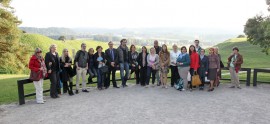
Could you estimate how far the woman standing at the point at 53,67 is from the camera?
406 inches

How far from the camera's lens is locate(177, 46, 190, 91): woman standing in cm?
1184

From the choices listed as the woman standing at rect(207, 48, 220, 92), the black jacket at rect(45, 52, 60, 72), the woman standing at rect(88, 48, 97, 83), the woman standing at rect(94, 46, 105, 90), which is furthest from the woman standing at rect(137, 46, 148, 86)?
the black jacket at rect(45, 52, 60, 72)

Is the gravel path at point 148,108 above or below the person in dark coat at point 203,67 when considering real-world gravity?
below

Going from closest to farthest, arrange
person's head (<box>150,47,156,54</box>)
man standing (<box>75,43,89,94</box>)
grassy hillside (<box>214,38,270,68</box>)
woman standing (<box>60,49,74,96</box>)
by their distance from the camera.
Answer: woman standing (<box>60,49,74,96</box>), man standing (<box>75,43,89,94</box>), person's head (<box>150,47,156,54</box>), grassy hillside (<box>214,38,270,68</box>)

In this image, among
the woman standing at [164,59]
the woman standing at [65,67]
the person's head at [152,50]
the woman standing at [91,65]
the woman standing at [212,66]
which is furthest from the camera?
the person's head at [152,50]

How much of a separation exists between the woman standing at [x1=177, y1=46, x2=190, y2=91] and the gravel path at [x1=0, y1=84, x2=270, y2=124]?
0.84m

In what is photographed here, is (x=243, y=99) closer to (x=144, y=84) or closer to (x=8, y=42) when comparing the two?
(x=144, y=84)

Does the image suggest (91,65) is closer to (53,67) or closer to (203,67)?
(53,67)

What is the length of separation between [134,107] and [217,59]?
5228mm

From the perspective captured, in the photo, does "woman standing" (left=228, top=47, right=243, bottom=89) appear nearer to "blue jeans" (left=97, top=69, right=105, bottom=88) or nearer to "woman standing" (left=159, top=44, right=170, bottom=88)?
"woman standing" (left=159, top=44, right=170, bottom=88)

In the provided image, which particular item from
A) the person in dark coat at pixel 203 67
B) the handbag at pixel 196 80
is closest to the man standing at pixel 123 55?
the handbag at pixel 196 80

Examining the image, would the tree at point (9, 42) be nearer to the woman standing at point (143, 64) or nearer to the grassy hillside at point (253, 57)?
the woman standing at point (143, 64)

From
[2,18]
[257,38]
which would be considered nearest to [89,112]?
[257,38]

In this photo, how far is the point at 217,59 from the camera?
1209 centimetres
